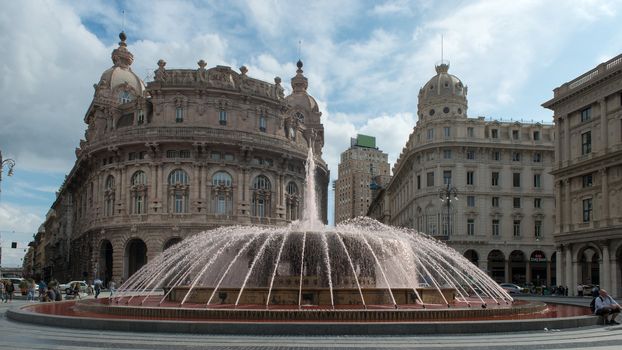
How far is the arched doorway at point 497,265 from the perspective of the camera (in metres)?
69.1

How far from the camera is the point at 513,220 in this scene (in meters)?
69.3

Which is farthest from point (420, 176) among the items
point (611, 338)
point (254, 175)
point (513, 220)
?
point (611, 338)

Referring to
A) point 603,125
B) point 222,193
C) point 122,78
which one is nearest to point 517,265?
point 603,125

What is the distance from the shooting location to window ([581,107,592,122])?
46125 mm

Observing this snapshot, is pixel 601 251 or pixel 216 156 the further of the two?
pixel 216 156

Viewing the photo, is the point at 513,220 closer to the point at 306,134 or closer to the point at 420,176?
the point at 420,176

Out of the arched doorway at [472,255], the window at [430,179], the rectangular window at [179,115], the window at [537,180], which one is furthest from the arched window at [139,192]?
the window at [537,180]

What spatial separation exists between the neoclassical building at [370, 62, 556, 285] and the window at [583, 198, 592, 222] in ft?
72.3

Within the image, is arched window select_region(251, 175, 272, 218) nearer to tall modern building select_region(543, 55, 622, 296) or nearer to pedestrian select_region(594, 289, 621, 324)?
tall modern building select_region(543, 55, 622, 296)

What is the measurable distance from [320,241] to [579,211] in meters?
31.0

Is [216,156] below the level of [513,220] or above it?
above

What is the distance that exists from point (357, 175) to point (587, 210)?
426 ft

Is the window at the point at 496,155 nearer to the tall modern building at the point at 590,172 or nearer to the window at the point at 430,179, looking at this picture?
the window at the point at 430,179

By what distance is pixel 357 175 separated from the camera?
17588cm
